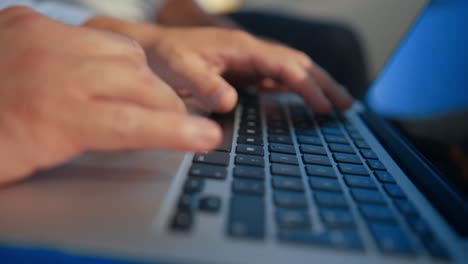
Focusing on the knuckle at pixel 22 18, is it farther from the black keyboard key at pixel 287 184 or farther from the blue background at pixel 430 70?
the blue background at pixel 430 70

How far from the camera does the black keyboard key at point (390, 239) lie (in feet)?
0.83

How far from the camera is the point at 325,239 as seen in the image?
25cm

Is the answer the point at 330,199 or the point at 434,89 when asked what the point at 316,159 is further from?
the point at 434,89

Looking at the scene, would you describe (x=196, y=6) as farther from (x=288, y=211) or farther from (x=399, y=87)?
(x=288, y=211)

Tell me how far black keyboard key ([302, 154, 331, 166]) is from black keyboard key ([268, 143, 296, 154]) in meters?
0.02

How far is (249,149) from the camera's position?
393 mm

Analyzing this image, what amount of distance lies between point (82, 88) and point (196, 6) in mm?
688

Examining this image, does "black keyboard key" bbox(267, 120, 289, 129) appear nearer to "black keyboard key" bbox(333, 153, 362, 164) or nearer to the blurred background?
"black keyboard key" bbox(333, 153, 362, 164)

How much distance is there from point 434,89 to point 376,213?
389 millimetres

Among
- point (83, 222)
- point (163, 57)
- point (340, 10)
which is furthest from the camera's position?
point (340, 10)

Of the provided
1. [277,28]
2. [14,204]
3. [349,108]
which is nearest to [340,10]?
[277,28]

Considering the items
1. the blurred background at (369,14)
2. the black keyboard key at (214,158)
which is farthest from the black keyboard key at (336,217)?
the blurred background at (369,14)

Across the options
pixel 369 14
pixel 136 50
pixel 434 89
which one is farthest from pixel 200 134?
pixel 369 14

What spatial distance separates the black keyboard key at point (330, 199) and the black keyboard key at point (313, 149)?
0.32 feet
